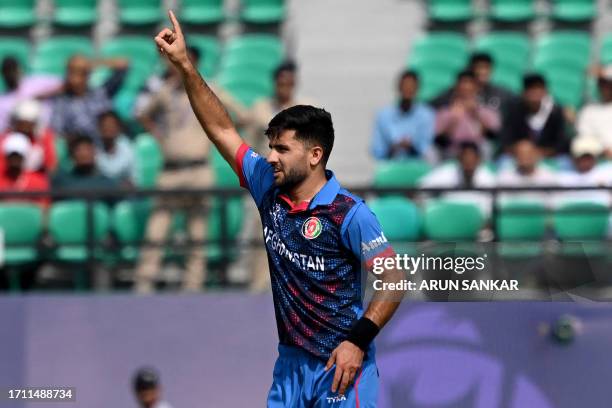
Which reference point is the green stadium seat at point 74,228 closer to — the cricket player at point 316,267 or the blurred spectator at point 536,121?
the blurred spectator at point 536,121

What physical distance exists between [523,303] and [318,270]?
196cm

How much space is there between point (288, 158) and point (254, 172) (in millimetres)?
378

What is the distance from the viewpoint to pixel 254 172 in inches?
224

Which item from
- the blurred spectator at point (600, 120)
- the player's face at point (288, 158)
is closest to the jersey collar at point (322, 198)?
the player's face at point (288, 158)

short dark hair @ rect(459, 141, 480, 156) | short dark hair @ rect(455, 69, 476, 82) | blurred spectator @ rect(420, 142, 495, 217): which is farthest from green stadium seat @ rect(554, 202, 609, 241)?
short dark hair @ rect(455, 69, 476, 82)

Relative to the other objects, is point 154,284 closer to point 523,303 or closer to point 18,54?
point 523,303

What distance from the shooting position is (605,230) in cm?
845

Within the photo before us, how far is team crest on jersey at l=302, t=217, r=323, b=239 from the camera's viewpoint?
5355 millimetres

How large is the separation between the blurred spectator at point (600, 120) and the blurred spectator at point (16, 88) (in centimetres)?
466

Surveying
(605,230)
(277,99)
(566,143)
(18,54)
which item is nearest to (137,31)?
(18,54)

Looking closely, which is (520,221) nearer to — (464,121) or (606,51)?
(464,121)

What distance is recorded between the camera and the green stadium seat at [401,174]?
10.1m

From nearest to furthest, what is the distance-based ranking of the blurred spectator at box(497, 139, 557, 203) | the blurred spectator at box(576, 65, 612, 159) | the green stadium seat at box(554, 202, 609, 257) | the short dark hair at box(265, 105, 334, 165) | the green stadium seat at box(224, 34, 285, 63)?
the short dark hair at box(265, 105, 334, 165)
the green stadium seat at box(554, 202, 609, 257)
the blurred spectator at box(497, 139, 557, 203)
the blurred spectator at box(576, 65, 612, 159)
the green stadium seat at box(224, 34, 285, 63)

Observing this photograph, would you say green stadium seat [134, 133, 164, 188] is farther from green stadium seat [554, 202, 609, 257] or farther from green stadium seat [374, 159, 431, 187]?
green stadium seat [554, 202, 609, 257]
